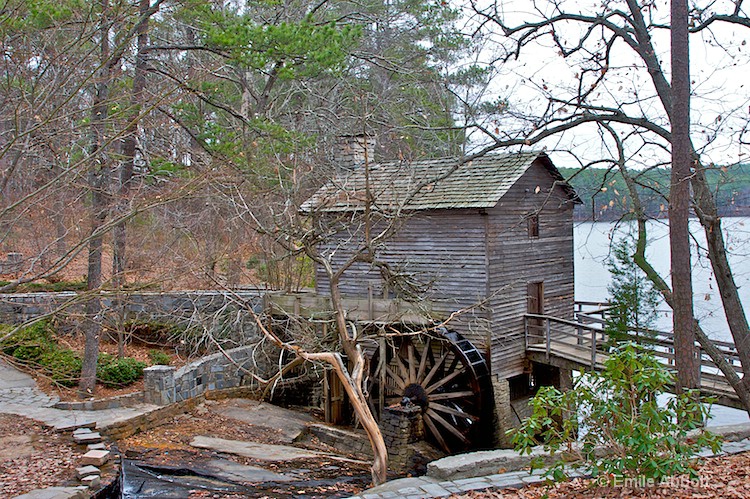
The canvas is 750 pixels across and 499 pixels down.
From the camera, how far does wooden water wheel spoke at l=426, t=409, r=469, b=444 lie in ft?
54.3

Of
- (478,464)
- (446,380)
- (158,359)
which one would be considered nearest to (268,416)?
(158,359)

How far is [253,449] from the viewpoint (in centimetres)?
1321

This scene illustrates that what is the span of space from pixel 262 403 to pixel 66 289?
6522 mm

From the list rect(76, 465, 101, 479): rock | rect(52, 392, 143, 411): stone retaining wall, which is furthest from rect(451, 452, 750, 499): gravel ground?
rect(52, 392, 143, 411): stone retaining wall

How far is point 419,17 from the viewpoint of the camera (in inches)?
1075

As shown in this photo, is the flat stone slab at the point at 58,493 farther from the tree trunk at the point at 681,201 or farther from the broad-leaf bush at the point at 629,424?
the tree trunk at the point at 681,201

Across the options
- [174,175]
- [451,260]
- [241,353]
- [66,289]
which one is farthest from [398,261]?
[66,289]

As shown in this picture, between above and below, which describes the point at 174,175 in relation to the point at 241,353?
above

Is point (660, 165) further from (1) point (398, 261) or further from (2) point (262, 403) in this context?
(2) point (262, 403)

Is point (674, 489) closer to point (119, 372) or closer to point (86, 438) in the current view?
point (86, 438)

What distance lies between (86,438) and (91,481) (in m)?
1.98

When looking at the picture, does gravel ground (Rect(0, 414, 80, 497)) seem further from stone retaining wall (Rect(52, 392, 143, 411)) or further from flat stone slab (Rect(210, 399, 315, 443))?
flat stone slab (Rect(210, 399, 315, 443))

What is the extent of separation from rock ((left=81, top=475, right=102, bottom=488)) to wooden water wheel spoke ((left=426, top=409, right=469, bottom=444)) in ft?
30.3

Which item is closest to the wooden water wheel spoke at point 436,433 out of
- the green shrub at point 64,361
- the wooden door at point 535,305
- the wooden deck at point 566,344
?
the wooden deck at point 566,344
